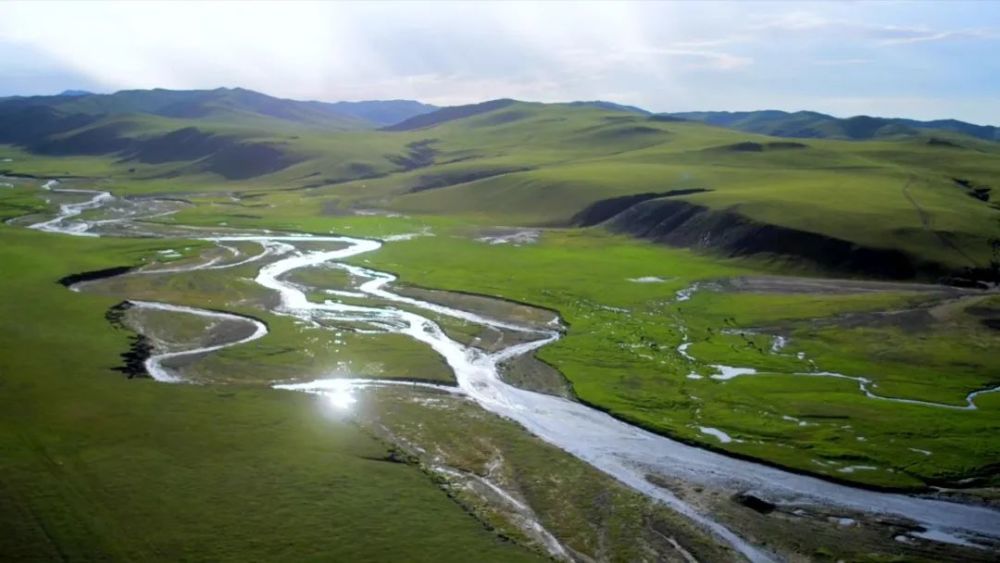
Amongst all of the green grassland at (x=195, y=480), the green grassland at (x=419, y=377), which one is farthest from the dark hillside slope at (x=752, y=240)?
the green grassland at (x=195, y=480)

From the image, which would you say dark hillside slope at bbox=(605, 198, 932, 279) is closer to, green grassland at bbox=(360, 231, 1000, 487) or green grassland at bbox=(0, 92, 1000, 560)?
green grassland at bbox=(0, 92, 1000, 560)

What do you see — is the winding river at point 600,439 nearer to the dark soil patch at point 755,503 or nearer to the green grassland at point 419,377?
the dark soil patch at point 755,503

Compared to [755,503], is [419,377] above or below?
above

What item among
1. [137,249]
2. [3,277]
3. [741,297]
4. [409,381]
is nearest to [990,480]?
[409,381]

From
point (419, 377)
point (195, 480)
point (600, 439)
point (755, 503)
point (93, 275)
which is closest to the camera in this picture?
point (195, 480)

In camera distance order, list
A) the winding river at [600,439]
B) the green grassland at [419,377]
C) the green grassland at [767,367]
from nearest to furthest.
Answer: the green grassland at [419,377] → the winding river at [600,439] → the green grassland at [767,367]

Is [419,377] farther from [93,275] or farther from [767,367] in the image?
[93,275]

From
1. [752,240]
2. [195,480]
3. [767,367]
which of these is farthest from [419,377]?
[752,240]

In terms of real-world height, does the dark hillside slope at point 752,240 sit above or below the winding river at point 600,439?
above

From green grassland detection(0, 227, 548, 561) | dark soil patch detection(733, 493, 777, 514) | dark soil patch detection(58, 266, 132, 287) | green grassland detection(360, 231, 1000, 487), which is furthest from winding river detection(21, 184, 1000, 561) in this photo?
dark soil patch detection(58, 266, 132, 287)

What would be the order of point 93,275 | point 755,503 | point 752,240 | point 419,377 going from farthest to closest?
point 752,240 → point 93,275 → point 419,377 → point 755,503
